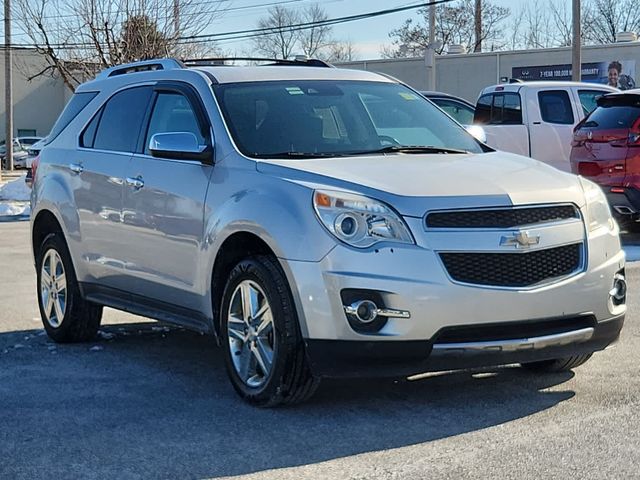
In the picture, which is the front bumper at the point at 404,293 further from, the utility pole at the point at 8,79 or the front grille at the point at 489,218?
the utility pole at the point at 8,79

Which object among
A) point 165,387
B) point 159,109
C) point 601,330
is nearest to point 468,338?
point 601,330

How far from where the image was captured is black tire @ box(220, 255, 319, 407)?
16.8 ft

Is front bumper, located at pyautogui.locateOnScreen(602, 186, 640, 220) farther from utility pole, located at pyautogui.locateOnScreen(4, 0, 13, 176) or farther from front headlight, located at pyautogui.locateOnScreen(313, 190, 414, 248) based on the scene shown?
utility pole, located at pyautogui.locateOnScreen(4, 0, 13, 176)

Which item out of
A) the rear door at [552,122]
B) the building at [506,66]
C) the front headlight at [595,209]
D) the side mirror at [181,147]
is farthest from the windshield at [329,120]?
the building at [506,66]

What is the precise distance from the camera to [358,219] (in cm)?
501

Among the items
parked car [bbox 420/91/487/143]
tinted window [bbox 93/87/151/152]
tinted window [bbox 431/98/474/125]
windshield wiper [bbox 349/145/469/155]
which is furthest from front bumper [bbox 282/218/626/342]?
tinted window [bbox 431/98/474/125]

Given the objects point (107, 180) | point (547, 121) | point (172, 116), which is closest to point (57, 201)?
point (107, 180)

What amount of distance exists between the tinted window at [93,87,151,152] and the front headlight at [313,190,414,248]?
2.17 metres

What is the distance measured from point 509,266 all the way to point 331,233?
0.88 metres

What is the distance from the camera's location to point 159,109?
264 inches

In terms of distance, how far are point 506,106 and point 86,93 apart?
969cm

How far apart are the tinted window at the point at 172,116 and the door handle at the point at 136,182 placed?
0.21 m

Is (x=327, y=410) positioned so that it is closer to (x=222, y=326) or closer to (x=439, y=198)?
(x=222, y=326)

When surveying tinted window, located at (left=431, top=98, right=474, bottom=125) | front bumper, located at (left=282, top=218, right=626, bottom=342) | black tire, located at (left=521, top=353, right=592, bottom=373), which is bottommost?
black tire, located at (left=521, top=353, right=592, bottom=373)
